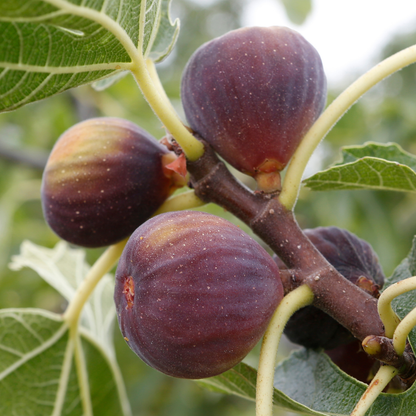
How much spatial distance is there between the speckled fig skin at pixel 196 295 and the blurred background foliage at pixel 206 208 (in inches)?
65.5

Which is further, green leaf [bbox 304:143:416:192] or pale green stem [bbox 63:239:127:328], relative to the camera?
pale green stem [bbox 63:239:127:328]

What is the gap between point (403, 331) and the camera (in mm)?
767

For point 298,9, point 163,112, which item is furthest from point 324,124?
point 298,9

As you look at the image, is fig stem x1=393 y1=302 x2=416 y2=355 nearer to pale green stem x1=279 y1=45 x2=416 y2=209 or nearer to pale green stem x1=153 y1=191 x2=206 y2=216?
pale green stem x1=279 y1=45 x2=416 y2=209

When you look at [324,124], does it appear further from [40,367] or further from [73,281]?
[73,281]

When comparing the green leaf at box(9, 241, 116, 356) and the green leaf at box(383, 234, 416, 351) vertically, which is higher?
the green leaf at box(383, 234, 416, 351)

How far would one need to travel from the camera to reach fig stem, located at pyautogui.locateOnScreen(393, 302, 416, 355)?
746 mm

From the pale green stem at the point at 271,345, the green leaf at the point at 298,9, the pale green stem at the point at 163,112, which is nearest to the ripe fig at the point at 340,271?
the pale green stem at the point at 271,345


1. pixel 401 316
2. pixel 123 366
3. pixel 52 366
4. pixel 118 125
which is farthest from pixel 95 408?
pixel 123 366

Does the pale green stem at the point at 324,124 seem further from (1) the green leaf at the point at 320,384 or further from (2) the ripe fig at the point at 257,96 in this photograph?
(1) the green leaf at the point at 320,384

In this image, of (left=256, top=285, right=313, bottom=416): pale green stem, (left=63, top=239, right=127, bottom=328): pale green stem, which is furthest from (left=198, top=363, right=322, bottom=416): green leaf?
(left=63, top=239, right=127, bottom=328): pale green stem

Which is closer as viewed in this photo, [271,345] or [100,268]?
[271,345]

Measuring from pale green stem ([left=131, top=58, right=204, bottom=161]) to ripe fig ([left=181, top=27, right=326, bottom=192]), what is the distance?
4 cm

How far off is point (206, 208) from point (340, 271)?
1668 millimetres
